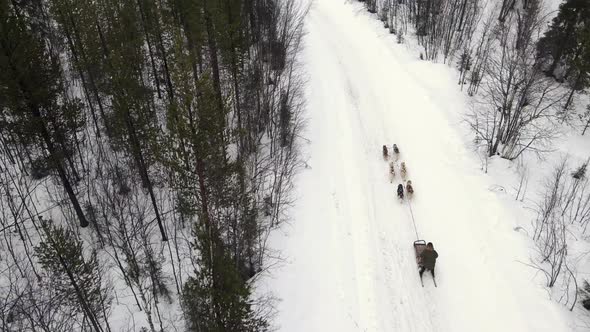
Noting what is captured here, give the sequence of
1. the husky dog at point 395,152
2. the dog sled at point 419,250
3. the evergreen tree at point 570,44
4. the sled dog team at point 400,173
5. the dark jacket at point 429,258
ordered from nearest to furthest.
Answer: the dark jacket at point 429,258 → the dog sled at point 419,250 → the sled dog team at point 400,173 → the husky dog at point 395,152 → the evergreen tree at point 570,44

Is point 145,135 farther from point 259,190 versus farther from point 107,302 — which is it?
point 107,302

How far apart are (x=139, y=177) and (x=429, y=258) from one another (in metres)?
15.6

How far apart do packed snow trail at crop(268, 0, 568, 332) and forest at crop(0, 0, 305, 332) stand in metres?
1.44

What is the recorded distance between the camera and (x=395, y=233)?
674 inches

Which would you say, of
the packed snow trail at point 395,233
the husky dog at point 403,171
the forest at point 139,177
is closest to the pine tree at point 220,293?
the forest at point 139,177

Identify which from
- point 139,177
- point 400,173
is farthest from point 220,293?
point 139,177

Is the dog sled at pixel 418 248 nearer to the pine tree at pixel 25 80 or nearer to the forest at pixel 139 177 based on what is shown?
the forest at pixel 139 177

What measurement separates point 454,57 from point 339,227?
21721 mm

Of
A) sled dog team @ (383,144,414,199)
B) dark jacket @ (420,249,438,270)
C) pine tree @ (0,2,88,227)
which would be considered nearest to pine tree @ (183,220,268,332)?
dark jacket @ (420,249,438,270)

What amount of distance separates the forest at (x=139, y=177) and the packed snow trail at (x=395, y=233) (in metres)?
1.44

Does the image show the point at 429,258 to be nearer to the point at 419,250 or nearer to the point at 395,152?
the point at 419,250

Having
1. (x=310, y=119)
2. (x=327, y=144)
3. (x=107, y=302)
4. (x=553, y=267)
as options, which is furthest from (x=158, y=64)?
(x=553, y=267)

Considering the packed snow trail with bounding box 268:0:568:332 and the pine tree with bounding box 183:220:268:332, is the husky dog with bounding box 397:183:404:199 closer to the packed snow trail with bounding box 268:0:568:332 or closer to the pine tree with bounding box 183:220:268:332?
the packed snow trail with bounding box 268:0:568:332

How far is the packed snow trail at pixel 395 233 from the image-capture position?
13914mm
